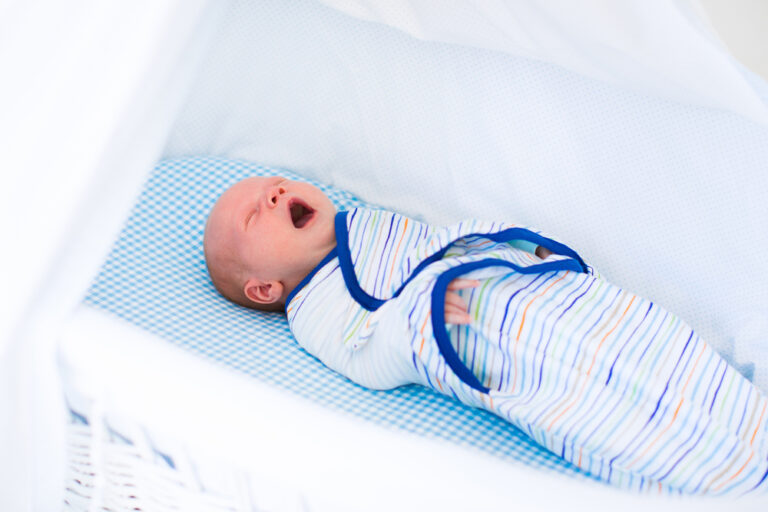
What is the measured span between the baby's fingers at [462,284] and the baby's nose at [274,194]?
1.00 feet

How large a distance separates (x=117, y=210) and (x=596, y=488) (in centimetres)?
48

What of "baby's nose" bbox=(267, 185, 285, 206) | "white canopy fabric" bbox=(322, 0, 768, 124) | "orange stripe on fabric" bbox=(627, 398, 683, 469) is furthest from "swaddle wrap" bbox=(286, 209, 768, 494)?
"white canopy fabric" bbox=(322, 0, 768, 124)

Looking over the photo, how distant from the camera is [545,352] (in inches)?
37.1

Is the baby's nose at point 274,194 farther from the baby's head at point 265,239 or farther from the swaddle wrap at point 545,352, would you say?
the swaddle wrap at point 545,352

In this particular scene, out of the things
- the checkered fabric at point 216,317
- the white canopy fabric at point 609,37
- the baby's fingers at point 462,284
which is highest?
the white canopy fabric at point 609,37

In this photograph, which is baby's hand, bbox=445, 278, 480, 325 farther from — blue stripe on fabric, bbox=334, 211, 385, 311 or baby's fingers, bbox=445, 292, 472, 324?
blue stripe on fabric, bbox=334, 211, 385, 311

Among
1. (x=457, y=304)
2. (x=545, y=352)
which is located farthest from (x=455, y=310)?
(x=545, y=352)

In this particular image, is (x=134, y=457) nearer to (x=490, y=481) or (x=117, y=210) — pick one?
(x=117, y=210)

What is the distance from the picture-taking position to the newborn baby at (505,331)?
2.79 ft

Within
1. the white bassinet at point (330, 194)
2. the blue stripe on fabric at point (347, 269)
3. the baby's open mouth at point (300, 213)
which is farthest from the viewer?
the baby's open mouth at point (300, 213)

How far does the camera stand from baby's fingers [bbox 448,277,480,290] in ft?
3.20

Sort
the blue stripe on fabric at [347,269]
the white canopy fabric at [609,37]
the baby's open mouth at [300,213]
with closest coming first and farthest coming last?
the white canopy fabric at [609,37]
the blue stripe on fabric at [347,269]
the baby's open mouth at [300,213]

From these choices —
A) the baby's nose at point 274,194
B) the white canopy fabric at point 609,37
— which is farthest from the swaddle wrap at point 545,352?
the white canopy fabric at point 609,37

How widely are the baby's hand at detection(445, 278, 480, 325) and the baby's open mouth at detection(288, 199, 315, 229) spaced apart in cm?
29
